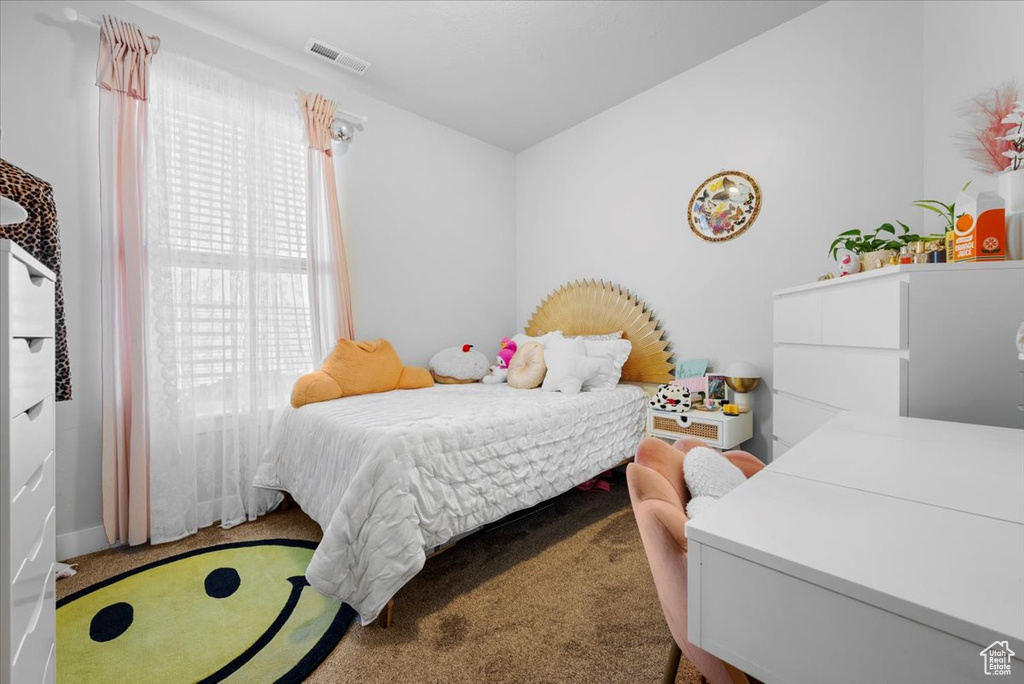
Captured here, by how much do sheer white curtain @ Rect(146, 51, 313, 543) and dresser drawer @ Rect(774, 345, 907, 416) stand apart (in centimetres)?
268

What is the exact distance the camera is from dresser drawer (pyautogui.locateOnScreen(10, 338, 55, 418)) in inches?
24.4

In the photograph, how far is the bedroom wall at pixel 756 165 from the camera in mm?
2150

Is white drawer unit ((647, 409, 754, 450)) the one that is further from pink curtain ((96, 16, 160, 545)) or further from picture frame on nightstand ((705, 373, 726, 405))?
pink curtain ((96, 16, 160, 545))

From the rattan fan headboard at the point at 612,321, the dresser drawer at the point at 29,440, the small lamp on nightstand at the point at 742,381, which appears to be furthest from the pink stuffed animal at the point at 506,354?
the dresser drawer at the point at 29,440

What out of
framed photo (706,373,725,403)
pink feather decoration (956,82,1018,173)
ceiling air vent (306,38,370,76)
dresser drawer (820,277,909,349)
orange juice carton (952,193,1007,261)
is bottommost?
framed photo (706,373,725,403)

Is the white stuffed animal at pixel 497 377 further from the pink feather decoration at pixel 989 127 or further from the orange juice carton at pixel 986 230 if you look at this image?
the pink feather decoration at pixel 989 127

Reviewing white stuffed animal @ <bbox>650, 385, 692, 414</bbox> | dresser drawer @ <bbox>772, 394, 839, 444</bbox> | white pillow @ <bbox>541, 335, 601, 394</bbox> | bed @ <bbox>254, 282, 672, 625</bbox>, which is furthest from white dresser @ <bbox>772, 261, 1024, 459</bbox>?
white pillow @ <bbox>541, 335, 601, 394</bbox>

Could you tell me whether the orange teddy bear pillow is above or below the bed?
above

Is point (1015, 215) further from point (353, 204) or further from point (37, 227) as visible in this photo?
point (353, 204)

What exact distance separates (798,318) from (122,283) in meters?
3.24

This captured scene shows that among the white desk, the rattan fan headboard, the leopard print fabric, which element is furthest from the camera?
the rattan fan headboard

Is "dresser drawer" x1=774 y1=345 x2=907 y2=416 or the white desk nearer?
the white desk

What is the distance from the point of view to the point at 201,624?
1521 millimetres

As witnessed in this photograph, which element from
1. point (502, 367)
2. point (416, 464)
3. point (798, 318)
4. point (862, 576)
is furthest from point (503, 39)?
point (862, 576)
